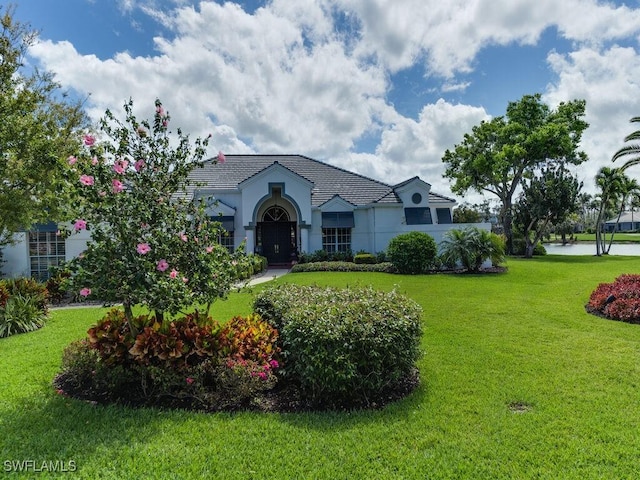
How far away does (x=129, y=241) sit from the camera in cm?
531

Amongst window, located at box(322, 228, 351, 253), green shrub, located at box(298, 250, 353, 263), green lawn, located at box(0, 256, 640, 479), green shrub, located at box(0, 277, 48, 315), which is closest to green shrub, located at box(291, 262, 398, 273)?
green shrub, located at box(298, 250, 353, 263)

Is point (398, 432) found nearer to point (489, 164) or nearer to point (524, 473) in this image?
point (524, 473)

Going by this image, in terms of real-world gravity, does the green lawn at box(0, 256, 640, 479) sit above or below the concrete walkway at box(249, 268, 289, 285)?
below

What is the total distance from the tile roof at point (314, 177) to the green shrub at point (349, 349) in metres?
19.0

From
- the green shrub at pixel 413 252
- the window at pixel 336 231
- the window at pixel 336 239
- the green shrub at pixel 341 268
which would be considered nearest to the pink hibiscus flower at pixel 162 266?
the green shrub at pixel 341 268

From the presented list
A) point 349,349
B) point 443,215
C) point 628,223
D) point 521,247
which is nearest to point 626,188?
point 521,247

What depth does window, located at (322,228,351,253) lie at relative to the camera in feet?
80.9

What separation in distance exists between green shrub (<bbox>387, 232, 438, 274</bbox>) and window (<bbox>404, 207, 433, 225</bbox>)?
415 centimetres

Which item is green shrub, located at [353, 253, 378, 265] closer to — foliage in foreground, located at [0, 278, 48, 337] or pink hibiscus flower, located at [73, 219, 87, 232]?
foliage in foreground, located at [0, 278, 48, 337]

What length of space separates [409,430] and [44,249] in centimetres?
2111

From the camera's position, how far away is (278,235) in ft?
83.3

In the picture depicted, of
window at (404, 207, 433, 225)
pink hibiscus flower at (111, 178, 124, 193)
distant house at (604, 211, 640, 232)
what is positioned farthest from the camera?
distant house at (604, 211, 640, 232)

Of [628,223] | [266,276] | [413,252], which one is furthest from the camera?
[628,223]

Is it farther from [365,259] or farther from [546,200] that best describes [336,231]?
[546,200]
